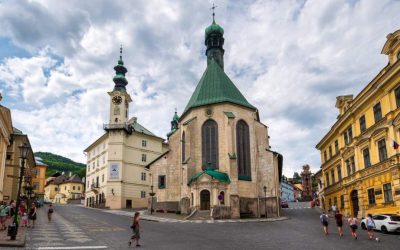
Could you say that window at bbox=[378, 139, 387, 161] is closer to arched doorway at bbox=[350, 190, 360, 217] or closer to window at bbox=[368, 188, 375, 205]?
window at bbox=[368, 188, 375, 205]

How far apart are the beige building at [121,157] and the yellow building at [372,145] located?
33.1 metres

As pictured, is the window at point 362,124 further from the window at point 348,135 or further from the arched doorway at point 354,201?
the arched doorway at point 354,201

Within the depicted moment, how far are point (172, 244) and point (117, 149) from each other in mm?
44291

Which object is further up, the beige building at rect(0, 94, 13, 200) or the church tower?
the church tower

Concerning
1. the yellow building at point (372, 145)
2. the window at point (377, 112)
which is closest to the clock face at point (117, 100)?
the yellow building at point (372, 145)

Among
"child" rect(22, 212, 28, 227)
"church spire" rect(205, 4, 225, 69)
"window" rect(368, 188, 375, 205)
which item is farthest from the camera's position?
"church spire" rect(205, 4, 225, 69)

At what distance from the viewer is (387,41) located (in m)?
27.5

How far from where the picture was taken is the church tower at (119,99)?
2398 inches

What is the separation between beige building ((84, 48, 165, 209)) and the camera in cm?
5719

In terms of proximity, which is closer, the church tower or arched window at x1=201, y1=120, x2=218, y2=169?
arched window at x1=201, y1=120, x2=218, y2=169

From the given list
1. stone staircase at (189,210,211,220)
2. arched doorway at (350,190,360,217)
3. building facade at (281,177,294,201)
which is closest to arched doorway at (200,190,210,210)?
stone staircase at (189,210,211,220)

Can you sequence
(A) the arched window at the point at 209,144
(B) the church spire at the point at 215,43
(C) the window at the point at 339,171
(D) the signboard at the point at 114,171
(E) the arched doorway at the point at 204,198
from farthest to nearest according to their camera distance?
(D) the signboard at the point at 114,171 < (B) the church spire at the point at 215,43 < (A) the arched window at the point at 209,144 < (C) the window at the point at 339,171 < (E) the arched doorway at the point at 204,198

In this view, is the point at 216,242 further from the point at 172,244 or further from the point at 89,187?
the point at 89,187

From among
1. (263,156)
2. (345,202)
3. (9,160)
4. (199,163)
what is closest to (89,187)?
(9,160)
